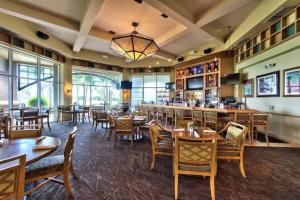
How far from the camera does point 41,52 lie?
7961mm

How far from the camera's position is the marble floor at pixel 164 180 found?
2508mm

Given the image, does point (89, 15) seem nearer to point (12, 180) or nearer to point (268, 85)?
point (12, 180)

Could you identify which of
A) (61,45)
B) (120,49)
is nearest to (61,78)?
(61,45)

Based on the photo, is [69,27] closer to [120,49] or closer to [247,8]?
[120,49]

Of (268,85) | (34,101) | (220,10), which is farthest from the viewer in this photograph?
(34,101)

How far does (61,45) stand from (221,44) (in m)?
8.08

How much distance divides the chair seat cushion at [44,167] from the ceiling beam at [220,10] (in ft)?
17.1

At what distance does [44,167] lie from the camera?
225 centimetres

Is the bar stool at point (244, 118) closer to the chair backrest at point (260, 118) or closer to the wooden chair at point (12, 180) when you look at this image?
the chair backrest at point (260, 118)

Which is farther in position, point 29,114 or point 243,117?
point 29,114

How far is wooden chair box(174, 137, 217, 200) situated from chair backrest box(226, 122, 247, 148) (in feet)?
3.30

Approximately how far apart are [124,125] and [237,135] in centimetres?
302

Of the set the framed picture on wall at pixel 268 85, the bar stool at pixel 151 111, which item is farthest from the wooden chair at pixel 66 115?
the framed picture on wall at pixel 268 85

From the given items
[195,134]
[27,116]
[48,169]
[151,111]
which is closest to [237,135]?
[195,134]
